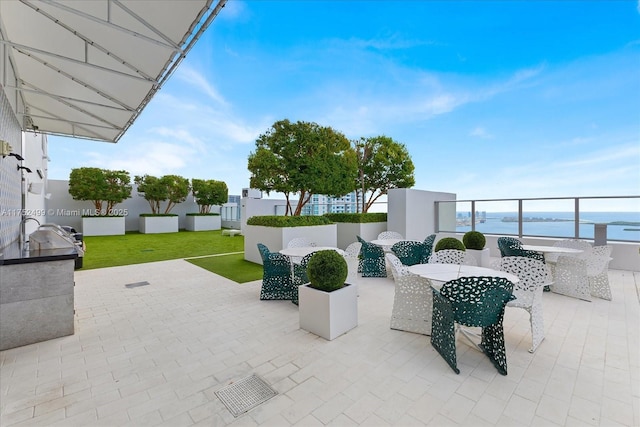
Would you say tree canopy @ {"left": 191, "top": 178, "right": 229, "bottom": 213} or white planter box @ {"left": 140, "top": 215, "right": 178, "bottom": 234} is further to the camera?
tree canopy @ {"left": 191, "top": 178, "right": 229, "bottom": 213}

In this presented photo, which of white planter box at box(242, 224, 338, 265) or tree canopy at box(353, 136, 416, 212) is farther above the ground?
tree canopy at box(353, 136, 416, 212)

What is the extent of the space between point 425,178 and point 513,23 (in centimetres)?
633

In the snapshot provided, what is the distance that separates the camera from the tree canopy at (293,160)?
26.3ft

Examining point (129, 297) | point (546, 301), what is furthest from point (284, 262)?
point (546, 301)

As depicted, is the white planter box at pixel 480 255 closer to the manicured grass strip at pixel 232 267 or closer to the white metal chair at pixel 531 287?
the white metal chair at pixel 531 287

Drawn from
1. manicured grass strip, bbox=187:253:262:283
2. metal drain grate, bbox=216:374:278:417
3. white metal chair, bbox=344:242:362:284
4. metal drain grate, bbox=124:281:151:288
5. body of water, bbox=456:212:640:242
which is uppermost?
body of water, bbox=456:212:640:242

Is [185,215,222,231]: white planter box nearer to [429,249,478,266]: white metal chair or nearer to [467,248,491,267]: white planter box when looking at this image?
[467,248,491,267]: white planter box

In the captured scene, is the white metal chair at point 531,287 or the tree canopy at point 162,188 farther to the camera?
the tree canopy at point 162,188

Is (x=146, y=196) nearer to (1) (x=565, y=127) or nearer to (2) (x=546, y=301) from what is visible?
(2) (x=546, y=301)

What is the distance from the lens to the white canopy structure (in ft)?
10.5

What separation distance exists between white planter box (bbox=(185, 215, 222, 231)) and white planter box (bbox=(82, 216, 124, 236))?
4283 millimetres

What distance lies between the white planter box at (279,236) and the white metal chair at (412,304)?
419cm

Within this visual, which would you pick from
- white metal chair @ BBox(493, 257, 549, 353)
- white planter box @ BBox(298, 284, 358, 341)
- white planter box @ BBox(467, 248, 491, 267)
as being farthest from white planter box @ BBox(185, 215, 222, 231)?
white metal chair @ BBox(493, 257, 549, 353)

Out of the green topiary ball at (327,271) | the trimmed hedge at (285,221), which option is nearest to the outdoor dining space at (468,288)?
Answer: the green topiary ball at (327,271)
